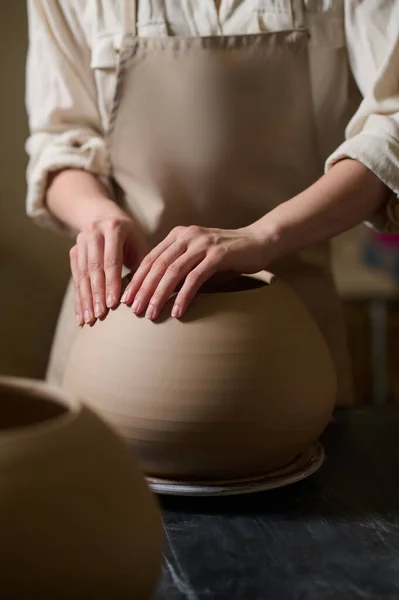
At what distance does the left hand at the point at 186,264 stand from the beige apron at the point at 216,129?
9.6 inches

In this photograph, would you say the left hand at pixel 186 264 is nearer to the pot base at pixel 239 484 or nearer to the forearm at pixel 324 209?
the forearm at pixel 324 209

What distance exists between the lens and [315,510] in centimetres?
74

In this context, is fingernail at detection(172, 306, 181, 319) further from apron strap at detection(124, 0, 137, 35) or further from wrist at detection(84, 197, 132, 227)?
apron strap at detection(124, 0, 137, 35)

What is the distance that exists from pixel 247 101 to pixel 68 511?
0.78 metres

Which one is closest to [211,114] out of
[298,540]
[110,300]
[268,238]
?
[268,238]

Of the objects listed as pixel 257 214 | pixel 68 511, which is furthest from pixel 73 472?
pixel 257 214

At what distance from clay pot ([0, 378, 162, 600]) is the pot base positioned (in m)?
0.23

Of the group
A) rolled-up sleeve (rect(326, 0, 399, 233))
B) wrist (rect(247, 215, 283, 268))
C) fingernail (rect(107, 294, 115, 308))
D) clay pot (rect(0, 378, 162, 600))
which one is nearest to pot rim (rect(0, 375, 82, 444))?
clay pot (rect(0, 378, 162, 600))

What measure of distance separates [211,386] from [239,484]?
0.34ft

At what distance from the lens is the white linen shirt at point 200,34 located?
40.4 inches

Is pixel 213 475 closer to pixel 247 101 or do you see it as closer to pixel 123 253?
pixel 123 253

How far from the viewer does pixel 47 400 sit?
0.55m

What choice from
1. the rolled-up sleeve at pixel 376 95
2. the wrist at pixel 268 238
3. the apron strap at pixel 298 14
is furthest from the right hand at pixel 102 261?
the apron strap at pixel 298 14

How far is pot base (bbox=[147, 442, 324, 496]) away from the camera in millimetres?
747
